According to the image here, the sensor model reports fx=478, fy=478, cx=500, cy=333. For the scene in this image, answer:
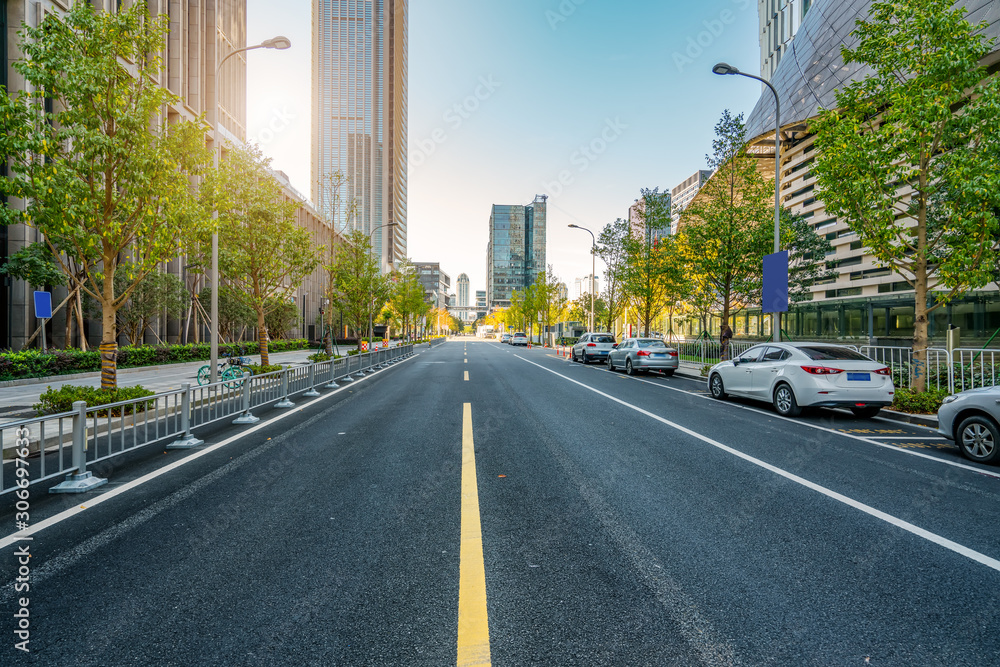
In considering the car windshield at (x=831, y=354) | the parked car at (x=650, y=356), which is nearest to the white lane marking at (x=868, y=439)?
the car windshield at (x=831, y=354)

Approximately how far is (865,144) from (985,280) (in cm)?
369

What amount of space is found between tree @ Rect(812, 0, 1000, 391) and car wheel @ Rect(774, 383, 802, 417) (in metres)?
3.23

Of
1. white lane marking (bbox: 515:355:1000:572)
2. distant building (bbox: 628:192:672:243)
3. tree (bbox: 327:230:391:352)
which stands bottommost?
white lane marking (bbox: 515:355:1000:572)

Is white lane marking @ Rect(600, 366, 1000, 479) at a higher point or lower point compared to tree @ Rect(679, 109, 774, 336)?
lower

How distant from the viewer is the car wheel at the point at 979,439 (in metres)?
5.89

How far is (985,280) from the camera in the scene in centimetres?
984

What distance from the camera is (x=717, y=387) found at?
12.3 meters

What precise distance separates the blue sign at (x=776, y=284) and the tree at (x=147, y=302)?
990 inches

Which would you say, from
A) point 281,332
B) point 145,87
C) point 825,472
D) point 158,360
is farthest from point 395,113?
point 825,472

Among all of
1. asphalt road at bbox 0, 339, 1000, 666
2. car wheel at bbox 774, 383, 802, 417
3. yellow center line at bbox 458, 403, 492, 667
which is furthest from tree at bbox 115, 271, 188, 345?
car wheel at bbox 774, 383, 802, 417

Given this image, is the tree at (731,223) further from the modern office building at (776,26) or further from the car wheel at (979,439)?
the modern office building at (776,26)

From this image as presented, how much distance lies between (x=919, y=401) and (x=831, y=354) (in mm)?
2044

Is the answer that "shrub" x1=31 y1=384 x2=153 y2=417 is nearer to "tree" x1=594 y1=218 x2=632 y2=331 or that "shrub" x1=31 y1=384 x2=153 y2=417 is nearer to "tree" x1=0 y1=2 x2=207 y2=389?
"tree" x1=0 y1=2 x2=207 y2=389

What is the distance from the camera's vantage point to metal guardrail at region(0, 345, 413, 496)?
493 cm
